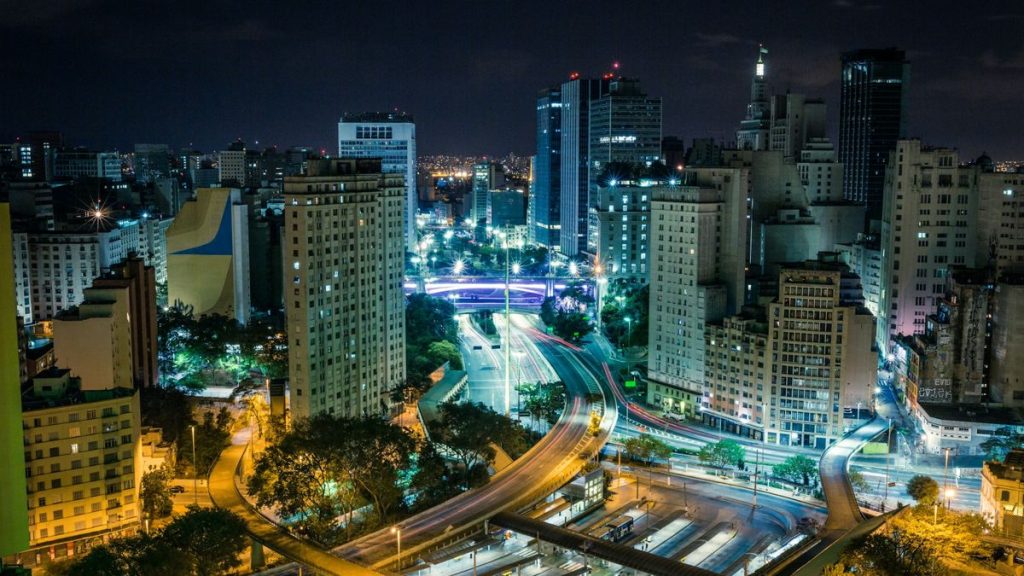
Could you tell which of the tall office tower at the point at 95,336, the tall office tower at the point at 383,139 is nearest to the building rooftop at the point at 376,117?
the tall office tower at the point at 383,139

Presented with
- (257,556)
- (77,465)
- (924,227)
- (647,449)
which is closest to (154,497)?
(77,465)

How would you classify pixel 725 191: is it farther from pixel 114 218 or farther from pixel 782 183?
pixel 114 218

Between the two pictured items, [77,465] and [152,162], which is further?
[152,162]

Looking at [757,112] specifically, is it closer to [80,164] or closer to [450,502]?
[450,502]

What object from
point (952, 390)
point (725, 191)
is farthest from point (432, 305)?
point (952, 390)

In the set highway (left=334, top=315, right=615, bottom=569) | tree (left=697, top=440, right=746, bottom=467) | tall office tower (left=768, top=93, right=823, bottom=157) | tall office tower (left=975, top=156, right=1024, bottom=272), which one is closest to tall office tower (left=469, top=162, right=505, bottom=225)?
tall office tower (left=768, top=93, right=823, bottom=157)

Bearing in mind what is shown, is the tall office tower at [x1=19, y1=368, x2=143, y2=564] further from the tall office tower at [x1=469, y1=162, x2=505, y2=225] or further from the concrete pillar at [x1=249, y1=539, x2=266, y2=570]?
the tall office tower at [x1=469, y1=162, x2=505, y2=225]

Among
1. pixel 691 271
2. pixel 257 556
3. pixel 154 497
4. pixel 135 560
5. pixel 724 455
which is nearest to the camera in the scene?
pixel 135 560
